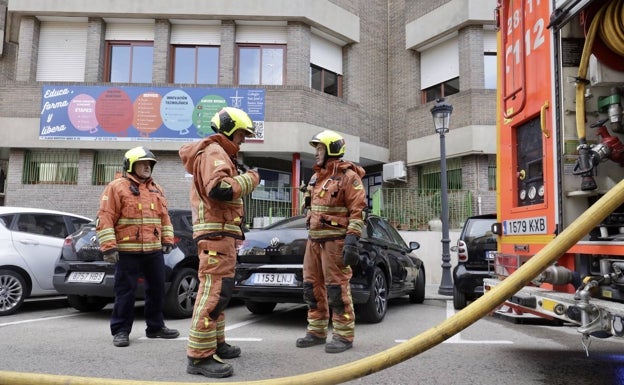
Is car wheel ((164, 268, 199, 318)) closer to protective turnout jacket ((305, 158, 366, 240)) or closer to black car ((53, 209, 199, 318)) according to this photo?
black car ((53, 209, 199, 318))

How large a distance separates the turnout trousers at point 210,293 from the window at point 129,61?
→ 1211 cm

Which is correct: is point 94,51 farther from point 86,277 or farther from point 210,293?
point 210,293

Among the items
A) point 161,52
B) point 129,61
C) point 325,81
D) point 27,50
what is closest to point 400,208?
point 325,81

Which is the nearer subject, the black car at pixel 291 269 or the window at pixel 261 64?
the black car at pixel 291 269

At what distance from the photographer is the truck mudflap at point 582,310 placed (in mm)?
2553

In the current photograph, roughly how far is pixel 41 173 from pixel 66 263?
938cm

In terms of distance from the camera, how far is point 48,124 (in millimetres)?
13695

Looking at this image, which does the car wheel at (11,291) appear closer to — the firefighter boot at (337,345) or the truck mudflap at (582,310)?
the firefighter boot at (337,345)

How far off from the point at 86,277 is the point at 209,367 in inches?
122

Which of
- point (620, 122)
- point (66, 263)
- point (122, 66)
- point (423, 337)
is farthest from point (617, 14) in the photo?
point (122, 66)

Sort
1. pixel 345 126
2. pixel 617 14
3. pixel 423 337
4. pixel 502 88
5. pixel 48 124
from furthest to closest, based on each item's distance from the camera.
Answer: pixel 345 126, pixel 48 124, pixel 502 88, pixel 617 14, pixel 423 337

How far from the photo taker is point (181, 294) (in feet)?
19.8

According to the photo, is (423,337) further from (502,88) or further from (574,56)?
(502,88)

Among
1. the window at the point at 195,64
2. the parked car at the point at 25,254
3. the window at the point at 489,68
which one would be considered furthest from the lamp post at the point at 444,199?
the window at the point at 195,64
